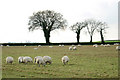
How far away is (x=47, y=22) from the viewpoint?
240 feet

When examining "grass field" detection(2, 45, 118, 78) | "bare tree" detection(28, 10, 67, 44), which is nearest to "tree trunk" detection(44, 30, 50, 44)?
"bare tree" detection(28, 10, 67, 44)

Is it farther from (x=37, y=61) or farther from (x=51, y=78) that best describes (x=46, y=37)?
(x=51, y=78)

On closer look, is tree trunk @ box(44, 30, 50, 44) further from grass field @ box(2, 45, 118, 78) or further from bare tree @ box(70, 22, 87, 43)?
grass field @ box(2, 45, 118, 78)

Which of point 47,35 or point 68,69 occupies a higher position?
point 47,35

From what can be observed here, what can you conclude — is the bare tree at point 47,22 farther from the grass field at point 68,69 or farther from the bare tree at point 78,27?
the grass field at point 68,69

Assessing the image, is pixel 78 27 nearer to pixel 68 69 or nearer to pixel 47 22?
pixel 47 22

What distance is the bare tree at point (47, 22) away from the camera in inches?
2844

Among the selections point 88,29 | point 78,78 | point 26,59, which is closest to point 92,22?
point 88,29

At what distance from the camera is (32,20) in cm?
7381

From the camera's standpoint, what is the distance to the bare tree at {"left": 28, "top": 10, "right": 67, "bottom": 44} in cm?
7225

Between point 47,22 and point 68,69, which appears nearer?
point 68,69

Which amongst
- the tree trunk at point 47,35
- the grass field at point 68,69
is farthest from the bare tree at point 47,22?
the grass field at point 68,69

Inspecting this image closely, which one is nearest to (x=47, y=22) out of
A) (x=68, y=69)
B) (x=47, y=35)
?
(x=47, y=35)

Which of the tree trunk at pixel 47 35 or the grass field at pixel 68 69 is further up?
the tree trunk at pixel 47 35
